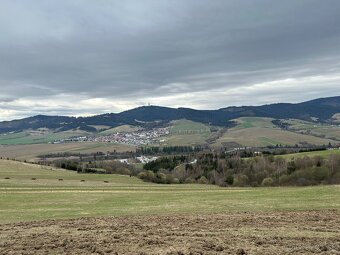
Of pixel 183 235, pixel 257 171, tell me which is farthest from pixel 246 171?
pixel 183 235

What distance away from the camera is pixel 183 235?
18.1 m

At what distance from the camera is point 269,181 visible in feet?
360

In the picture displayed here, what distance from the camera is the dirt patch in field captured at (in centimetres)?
1552

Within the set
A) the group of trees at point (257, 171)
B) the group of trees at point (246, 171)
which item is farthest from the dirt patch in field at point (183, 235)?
the group of trees at point (257, 171)

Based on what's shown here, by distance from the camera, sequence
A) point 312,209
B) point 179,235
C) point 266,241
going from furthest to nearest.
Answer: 1. point 312,209
2. point 179,235
3. point 266,241

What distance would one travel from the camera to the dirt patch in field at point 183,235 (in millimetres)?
15523

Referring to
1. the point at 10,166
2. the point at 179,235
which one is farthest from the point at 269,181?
the point at 179,235

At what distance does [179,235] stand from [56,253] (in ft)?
18.5

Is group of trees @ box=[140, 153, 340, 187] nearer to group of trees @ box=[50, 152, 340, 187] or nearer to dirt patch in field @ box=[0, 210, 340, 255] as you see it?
group of trees @ box=[50, 152, 340, 187]

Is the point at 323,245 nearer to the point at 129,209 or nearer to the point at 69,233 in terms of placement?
the point at 69,233

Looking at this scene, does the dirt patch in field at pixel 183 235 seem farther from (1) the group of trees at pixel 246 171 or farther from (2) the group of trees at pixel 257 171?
(2) the group of trees at pixel 257 171

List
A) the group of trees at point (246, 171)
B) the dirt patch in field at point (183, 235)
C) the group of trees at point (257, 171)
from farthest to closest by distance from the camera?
1. the group of trees at point (246, 171)
2. the group of trees at point (257, 171)
3. the dirt patch in field at point (183, 235)

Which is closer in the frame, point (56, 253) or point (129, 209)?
point (56, 253)

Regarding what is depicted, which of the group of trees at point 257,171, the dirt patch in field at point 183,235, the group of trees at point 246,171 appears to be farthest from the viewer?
the group of trees at point 246,171
